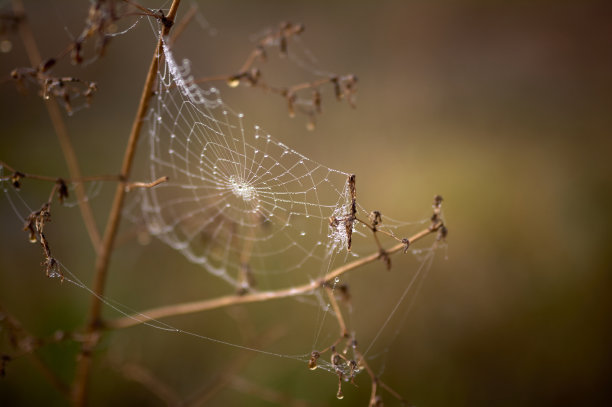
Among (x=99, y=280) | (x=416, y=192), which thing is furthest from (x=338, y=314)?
(x=416, y=192)

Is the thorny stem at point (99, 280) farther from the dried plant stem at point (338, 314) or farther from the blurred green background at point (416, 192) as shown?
the blurred green background at point (416, 192)

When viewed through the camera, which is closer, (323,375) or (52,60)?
(52,60)

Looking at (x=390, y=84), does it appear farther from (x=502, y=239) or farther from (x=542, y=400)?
(x=542, y=400)

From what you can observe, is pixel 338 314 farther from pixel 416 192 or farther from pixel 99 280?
pixel 416 192

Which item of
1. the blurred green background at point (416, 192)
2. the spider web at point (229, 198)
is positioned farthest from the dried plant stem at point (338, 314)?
the blurred green background at point (416, 192)

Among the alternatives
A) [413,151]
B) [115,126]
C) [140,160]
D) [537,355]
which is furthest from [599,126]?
[115,126]

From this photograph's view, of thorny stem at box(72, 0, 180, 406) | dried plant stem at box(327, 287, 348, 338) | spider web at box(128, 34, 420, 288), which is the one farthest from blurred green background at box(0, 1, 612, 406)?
dried plant stem at box(327, 287, 348, 338)
